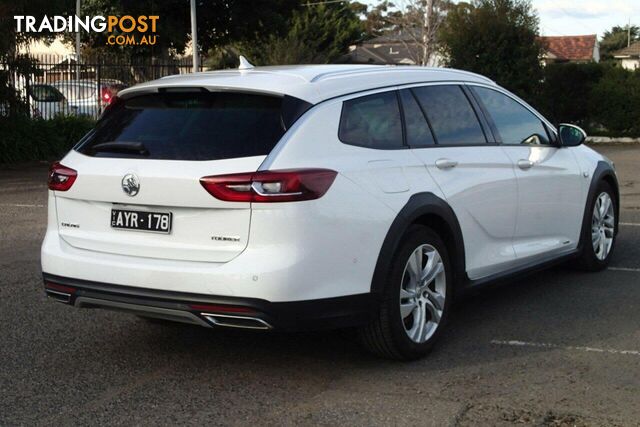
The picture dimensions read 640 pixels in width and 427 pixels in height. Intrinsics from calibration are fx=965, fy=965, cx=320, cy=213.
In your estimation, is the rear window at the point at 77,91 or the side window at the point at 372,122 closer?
the side window at the point at 372,122

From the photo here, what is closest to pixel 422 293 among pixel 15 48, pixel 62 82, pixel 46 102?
pixel 15 48

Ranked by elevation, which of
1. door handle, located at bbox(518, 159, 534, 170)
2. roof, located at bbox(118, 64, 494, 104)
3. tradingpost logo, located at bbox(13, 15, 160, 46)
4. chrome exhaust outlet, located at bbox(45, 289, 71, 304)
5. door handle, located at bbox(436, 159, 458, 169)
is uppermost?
tradingpost logo, located at bbox(13, 15, 160, 46)

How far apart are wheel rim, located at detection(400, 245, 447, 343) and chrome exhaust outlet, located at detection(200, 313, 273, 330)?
0.90 m

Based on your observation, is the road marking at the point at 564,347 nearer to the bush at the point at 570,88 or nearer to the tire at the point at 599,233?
the tire at the point at 599,233

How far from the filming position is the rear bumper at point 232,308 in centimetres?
475

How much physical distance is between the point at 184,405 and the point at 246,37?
33750 mm

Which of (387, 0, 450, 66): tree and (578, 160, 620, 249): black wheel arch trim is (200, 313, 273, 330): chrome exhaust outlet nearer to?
(578, 160, 620, 249): black wheel arch trim

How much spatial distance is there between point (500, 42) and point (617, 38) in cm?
11004

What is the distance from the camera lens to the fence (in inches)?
721

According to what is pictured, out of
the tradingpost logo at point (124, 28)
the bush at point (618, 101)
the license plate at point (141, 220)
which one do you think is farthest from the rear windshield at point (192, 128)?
the tradingpost logo at point (124, 28)

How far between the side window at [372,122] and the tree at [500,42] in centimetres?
2086

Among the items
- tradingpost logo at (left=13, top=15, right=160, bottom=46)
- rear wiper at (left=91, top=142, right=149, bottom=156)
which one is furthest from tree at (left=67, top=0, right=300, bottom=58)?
rear wiper at (left=91, top=142, right=149, bottom=156)

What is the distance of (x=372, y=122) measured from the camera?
214 inches

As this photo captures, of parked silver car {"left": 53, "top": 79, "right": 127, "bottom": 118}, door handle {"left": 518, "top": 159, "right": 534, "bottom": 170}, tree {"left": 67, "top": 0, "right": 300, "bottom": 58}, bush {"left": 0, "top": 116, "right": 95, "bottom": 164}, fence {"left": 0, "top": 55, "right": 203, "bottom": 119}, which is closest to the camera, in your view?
door handle {"left": 518, "top": 159, "right": 534, "bottom": 170}
